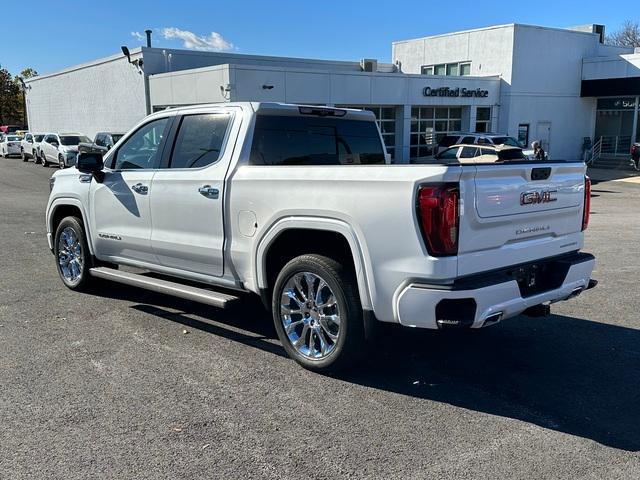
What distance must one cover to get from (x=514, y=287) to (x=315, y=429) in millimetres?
1605

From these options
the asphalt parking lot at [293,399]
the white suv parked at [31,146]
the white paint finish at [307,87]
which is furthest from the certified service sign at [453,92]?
the asphalt parking lot at [293,399]

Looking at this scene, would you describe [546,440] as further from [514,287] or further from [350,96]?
[350,96]

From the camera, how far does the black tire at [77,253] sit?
676cm

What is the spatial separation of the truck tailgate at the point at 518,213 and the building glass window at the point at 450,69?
3288cm

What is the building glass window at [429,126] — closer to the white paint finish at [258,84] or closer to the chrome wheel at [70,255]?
the white paint finish at [258,84]

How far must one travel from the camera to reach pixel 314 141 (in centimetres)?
566

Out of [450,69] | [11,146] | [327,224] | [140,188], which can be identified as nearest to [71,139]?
[11,146]

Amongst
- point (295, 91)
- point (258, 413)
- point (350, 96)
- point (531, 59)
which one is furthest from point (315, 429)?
point (531, 59)

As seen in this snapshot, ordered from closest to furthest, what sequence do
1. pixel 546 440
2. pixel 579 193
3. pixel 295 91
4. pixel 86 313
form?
pixel 546 440
pixel 579 193
pixel 86 313
pixel 295 91

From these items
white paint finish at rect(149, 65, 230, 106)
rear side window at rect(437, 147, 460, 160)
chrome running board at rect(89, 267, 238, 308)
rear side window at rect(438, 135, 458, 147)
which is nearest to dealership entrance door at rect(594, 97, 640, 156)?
rear side window at rect(438, 135, 458, 147)

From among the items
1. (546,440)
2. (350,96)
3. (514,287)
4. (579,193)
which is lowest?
(546,440)

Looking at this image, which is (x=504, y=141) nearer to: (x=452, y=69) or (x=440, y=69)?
(x=452, y=69)

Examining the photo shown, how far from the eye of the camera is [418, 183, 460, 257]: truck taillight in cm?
379

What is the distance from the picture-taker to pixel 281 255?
196 inches
